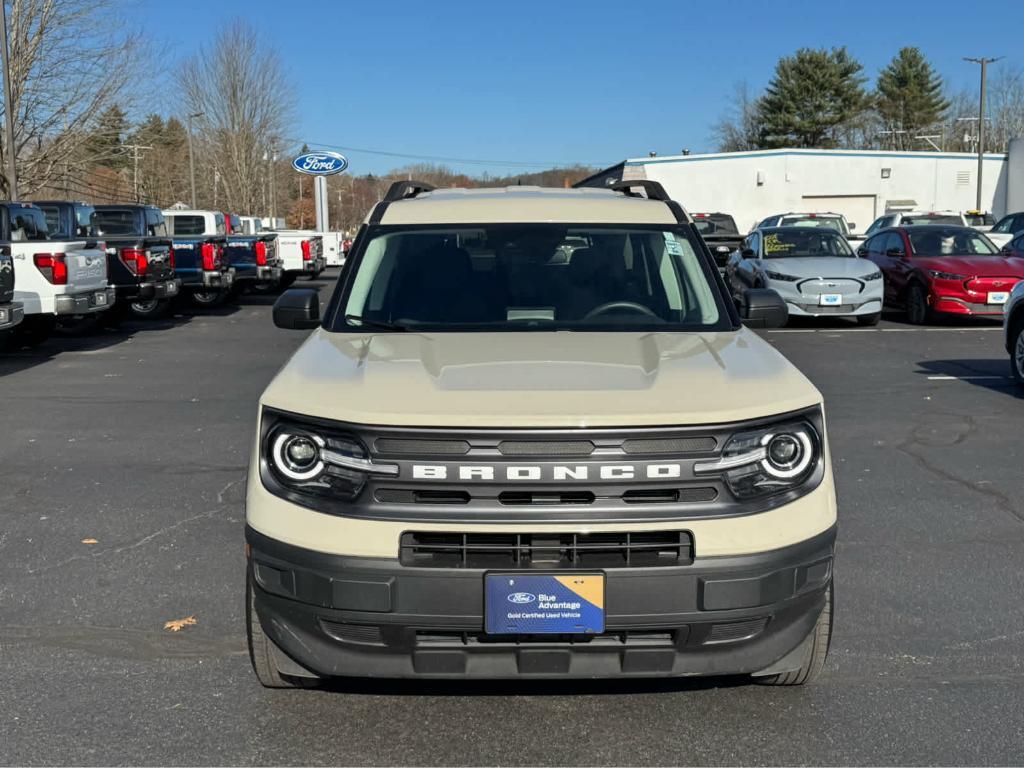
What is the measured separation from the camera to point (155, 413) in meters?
9.82

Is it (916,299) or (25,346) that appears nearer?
(25,346)

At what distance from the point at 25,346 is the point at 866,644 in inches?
536

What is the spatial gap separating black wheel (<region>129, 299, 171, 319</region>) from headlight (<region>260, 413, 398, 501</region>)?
1753 centimetres

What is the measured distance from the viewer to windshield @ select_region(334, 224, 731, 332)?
4.54 metres

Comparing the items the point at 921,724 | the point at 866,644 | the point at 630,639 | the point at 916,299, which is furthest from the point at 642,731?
the point at 916,299

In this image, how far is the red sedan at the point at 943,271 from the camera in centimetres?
1628

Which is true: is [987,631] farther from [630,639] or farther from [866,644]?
[630,639]

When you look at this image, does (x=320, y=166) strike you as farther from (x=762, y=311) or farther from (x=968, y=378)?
(x=762, y=311)

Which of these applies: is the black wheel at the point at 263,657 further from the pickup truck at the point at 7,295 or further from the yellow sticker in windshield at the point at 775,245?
the yellow sticker in windshield at the point at 775,245

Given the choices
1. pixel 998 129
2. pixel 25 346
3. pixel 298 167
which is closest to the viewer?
pixel 25 346

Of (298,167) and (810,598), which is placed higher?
(298,167)

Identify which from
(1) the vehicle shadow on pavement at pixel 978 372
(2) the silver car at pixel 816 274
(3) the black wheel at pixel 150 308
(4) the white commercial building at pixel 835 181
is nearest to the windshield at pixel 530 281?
(1) the vehicle shadow on pavement at pixel 978 372

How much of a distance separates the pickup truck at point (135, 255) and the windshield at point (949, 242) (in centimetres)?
1244

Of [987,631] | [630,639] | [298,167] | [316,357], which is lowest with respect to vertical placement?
[987,631]
